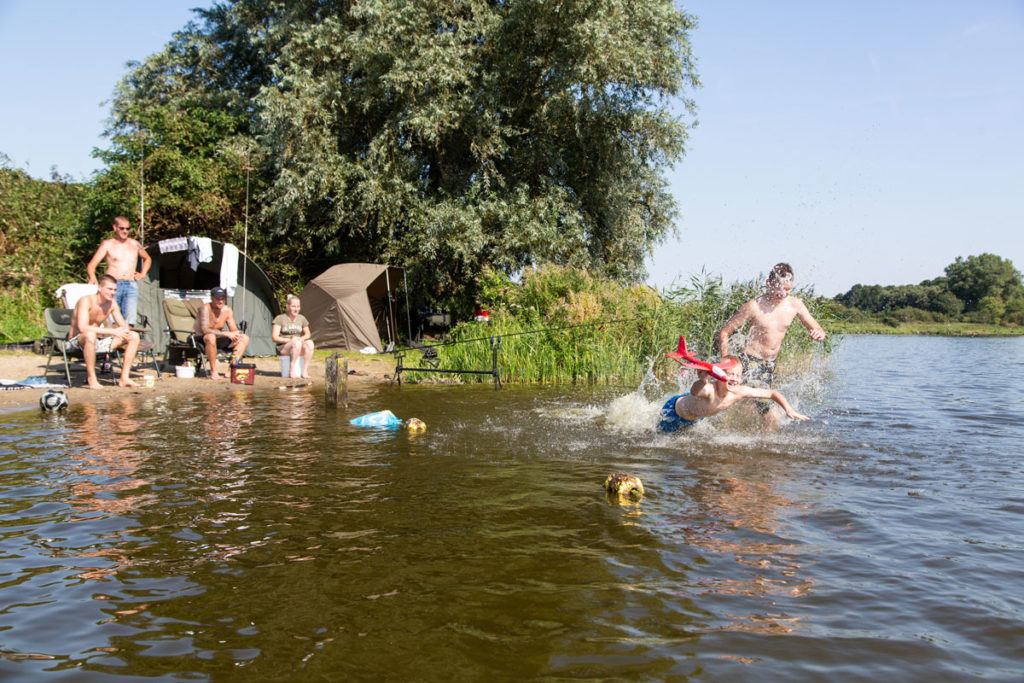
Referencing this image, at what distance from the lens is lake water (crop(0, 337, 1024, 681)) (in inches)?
131

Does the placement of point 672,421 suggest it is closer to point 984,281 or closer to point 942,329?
point 942,329

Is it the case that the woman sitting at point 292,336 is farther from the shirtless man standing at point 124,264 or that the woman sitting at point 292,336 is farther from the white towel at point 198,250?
the white towel at point 198,250

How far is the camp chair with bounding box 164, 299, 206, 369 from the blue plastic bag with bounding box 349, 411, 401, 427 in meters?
5.80

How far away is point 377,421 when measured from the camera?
9289 mm

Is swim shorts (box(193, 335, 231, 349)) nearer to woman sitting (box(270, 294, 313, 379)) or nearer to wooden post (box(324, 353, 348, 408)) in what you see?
woman sitting (box(270, 294, 313, 379))

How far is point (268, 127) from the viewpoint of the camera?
20156mm

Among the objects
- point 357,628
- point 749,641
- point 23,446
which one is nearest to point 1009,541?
point 749,641

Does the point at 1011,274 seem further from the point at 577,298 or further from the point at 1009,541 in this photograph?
the point at 1009,541

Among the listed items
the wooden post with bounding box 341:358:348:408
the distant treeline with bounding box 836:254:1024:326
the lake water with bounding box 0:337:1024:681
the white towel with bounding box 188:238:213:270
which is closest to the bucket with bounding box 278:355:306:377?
the white towel with bounding box 188:238:213:270

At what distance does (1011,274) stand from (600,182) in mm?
84559

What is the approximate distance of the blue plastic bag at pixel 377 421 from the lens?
9.27m

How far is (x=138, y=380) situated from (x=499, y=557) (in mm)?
10327

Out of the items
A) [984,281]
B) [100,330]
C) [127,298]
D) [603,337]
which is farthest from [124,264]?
[984,281]

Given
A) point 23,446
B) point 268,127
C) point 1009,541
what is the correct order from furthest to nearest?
point 268,127 → point 23,446 → point 1009,541
